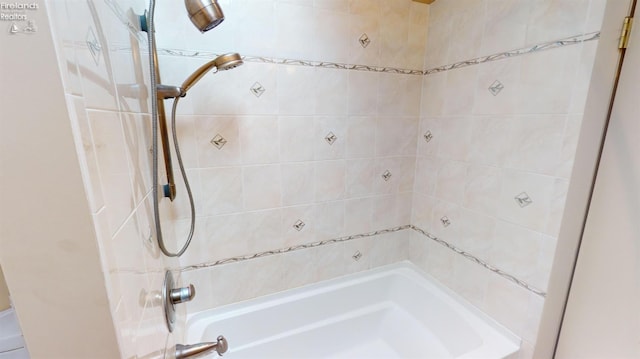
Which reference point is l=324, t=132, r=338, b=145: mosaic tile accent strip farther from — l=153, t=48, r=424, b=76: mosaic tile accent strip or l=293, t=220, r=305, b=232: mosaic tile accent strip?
l=293, t=220, r=305, b=232: mosaic tile accent strip

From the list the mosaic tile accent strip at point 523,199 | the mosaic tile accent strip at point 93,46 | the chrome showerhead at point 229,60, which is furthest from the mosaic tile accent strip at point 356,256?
the mosaic tile accent strip at point 93,46

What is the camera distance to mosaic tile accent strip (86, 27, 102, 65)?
46cm

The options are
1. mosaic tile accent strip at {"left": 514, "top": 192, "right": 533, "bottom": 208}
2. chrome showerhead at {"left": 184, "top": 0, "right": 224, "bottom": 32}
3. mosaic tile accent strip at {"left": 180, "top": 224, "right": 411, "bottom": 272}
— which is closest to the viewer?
chrome showerhead at {"left": 184, "top": 0, "right": 224, "bottom": 32}

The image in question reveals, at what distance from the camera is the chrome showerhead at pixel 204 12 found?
758 mm

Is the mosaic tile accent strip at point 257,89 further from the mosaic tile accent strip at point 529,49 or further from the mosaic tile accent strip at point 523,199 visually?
the mosaic tile accent strip at point 523,199

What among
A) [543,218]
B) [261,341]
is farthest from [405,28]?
[261,341]

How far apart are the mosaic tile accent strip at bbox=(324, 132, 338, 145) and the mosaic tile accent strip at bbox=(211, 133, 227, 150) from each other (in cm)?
51

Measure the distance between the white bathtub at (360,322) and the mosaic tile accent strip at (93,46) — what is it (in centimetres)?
121

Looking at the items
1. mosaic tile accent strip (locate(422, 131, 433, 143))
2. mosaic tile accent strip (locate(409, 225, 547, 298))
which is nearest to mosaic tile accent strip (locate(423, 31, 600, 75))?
mosaic tile accent strip (locate(422, 131, 433, 143))

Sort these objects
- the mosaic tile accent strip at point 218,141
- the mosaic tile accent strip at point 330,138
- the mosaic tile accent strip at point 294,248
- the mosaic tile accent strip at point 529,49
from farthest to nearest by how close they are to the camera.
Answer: the mosaic tile accent strip at point 330,138, the mosaic tile accent strip at point 294,248, the mosaic tile accent strip at point 218,141, the mosaic tile accent strip at point 529,49

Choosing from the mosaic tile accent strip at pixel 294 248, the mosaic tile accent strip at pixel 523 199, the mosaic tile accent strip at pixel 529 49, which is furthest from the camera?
the mosaic tile accent strip at pixel 294 248

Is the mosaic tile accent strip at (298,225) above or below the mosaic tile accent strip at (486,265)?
above

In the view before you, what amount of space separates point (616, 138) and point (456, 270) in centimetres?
Result: 88

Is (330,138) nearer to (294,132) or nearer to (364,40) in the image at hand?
(294,132)
